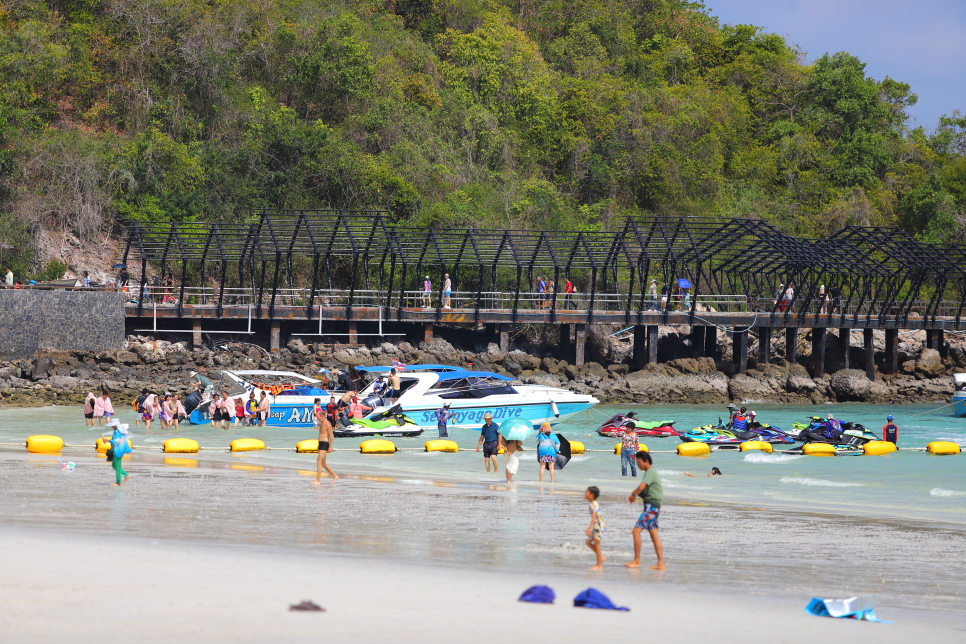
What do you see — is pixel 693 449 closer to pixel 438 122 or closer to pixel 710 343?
pixel 710 343

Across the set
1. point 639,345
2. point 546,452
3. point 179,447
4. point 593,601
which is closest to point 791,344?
point 639,345

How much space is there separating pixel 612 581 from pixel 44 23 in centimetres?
6037

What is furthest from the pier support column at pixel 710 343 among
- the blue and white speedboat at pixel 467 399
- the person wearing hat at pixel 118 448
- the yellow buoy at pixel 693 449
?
the person wearing hat at pixel 118 448

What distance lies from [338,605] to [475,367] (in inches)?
1347

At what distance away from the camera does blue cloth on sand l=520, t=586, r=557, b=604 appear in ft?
32.9

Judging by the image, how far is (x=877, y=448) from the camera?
27.3 meters

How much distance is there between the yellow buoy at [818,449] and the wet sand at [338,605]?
16197mm

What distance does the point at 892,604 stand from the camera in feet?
36.3

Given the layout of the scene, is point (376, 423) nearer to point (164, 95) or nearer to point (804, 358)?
point (804, 358)

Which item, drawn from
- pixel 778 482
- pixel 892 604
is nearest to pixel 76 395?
pixel 778 482

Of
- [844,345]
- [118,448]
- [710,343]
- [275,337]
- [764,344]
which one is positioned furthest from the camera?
[844,345]

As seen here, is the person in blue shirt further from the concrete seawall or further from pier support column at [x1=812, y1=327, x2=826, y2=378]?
pier support column at [x1=812, y1=327, x2=826, y2=378]

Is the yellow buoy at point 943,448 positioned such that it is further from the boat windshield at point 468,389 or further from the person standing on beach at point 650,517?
the person standing on beach at point 650,517

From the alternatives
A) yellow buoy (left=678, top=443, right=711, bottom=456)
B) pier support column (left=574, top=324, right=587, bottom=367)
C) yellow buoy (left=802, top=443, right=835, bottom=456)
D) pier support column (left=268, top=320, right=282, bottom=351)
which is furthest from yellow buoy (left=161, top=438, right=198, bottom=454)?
pier support column (left=574, top=324, right=587, bottom=367)
